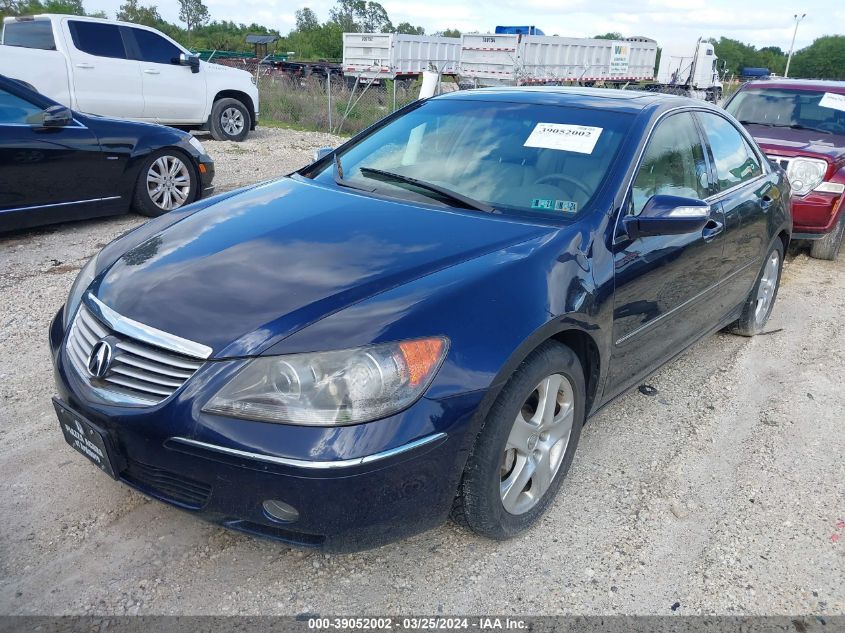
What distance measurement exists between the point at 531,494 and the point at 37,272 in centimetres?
433

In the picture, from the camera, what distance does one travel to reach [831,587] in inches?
98.4

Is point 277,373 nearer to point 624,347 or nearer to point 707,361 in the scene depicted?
point 624,347

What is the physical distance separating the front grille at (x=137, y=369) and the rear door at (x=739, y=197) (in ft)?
9.53

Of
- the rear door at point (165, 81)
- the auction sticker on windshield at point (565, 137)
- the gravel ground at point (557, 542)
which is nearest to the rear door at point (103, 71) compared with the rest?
the rear door at point (165, 81)

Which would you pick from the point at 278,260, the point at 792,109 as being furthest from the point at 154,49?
the point at 278,260

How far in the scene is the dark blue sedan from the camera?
2.04 m

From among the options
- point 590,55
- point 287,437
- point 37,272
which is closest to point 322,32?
point 590,55

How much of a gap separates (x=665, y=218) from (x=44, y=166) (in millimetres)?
5110

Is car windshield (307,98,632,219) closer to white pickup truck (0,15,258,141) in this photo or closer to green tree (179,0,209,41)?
white pickup truck (0,15,258,141)

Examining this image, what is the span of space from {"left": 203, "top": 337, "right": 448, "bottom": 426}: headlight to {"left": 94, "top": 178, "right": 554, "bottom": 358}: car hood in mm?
102

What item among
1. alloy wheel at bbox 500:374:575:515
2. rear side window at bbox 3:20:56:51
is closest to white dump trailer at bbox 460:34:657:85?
rear side window at bbox 3:20:56:51

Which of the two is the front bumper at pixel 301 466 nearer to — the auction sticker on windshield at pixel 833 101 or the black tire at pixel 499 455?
the black tire at pixel 499 455

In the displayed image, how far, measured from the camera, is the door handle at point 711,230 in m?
3.47

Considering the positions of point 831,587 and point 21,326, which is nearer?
point 831,587
